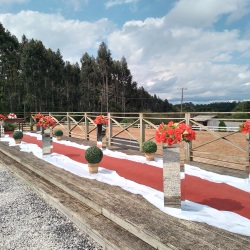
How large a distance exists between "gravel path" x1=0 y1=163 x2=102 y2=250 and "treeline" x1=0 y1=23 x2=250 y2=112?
29.0 m

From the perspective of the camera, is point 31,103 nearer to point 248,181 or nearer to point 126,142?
point 126,142

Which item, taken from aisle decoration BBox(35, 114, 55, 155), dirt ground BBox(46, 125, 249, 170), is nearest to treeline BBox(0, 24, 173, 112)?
dirt ground BBox(46, 125, 249, 170)

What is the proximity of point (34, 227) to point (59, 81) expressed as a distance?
38.6 m

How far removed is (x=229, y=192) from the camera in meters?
3.79

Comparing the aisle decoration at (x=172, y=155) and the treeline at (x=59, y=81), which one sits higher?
the treeline at (x=59, y=81)

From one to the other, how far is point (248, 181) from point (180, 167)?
1888mm

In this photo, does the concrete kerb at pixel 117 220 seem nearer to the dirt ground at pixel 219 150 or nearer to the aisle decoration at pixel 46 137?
the dirt ground at pixel 219 150

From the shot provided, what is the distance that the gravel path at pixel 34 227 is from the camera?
2807 millimetres

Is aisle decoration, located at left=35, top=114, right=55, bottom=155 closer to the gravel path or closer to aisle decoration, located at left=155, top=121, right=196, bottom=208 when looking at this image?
the gravel path

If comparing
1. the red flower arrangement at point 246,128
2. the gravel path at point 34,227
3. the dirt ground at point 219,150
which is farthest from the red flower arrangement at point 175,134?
the red flower arrangement at point 246,128

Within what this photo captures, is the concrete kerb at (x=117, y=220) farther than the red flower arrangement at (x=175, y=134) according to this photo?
No

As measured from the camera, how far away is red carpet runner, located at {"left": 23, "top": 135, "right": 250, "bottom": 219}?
3258 millimetres

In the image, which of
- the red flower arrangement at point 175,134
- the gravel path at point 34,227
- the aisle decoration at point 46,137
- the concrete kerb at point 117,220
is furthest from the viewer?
the aisle decoration at point 46,137

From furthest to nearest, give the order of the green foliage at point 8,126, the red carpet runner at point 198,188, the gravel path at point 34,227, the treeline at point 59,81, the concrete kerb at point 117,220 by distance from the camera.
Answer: the treeline at point 59,81 < the green foliage at point 8,126 < the red carpet runner at point 198,188 < the gravel path at point 34,227 < the concrete kerb at point 117,220
